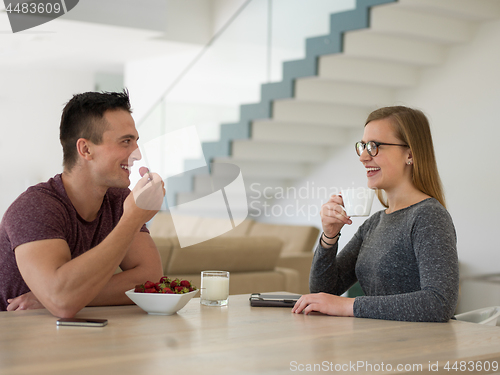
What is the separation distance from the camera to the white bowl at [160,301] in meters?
1.31

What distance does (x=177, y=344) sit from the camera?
1.06 metres

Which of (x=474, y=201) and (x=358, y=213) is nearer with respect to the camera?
(x=358, y=213)

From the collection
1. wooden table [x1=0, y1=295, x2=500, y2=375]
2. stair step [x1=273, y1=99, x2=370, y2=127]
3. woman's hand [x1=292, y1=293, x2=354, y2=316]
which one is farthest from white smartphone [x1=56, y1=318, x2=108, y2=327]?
stair step [x1=273, y1=99, x2=370, y2=127]

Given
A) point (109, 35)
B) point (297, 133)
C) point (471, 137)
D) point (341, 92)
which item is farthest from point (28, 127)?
point (471, 137)

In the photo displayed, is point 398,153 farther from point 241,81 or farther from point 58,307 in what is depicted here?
point 241,81

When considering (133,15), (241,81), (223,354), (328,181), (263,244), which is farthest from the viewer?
(133,15)

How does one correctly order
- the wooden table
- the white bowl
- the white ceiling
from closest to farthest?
the wooden table < the white bowl < the white ceiling

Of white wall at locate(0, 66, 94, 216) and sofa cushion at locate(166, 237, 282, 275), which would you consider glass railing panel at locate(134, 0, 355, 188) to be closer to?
sofa cushion at locate(166, 237, 282, 275)

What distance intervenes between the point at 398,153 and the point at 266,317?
1.99ft

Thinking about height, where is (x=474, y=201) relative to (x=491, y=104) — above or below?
below

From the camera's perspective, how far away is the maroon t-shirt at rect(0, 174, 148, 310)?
4.51ft

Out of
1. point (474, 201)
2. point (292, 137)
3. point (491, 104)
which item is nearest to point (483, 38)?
point (491, 104)

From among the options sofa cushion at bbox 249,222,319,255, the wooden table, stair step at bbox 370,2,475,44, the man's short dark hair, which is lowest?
sofa cushion at bbox 249,222,319,255

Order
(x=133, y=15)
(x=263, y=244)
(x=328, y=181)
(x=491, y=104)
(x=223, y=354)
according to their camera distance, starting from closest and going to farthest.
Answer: (x=223, y=354) → (x=263, y=244) → (x=491, y=104) → (x=328, y=181) → (x=133, y=15)
